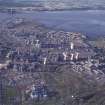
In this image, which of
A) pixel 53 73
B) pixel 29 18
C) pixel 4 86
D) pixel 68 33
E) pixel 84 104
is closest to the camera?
pixel 84 104

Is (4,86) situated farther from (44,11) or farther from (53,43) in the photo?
(44,11)

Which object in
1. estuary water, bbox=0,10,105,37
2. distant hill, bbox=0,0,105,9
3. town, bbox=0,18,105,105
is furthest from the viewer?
distant hill, bbox=0,0,105,9

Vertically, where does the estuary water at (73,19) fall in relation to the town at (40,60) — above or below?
above

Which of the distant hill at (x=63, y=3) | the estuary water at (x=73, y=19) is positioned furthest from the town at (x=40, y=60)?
the distant hill at (x=63, y=3)

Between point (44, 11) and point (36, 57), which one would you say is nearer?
point (36, 57)

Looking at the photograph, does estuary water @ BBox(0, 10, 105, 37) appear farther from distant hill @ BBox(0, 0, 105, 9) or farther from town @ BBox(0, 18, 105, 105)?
distant hill @ BBox(0, 0, 105, 9)

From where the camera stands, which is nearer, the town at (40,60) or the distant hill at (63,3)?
the town at (40,60)

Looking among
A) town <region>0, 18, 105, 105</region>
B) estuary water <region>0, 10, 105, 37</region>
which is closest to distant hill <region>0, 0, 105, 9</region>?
estuary water <region>0, 10, 105, 37</region>

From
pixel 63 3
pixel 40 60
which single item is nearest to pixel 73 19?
pixel 63 3

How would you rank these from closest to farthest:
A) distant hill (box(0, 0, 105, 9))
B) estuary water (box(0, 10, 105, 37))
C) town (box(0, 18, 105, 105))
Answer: town (box(0, 18, 105, 105)) < estuary water (box(0, 10, 105, 37)) < distant hill (box(0, 0, 105, 9))

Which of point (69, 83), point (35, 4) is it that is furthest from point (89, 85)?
point (35, 4)

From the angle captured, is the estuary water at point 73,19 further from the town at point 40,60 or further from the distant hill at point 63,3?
the distant hill at point 63,3
